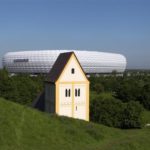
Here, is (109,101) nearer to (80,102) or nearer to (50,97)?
(80,102)

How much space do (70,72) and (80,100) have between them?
10.9ft

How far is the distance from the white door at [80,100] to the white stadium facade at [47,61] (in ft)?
386

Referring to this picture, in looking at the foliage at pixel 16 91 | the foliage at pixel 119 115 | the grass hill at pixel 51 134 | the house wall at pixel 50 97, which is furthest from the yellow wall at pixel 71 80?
the grass hill at pixel 51 134

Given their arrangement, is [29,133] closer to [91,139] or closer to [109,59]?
[91,139]

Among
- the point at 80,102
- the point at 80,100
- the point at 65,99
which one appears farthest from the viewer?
the point at 80,100

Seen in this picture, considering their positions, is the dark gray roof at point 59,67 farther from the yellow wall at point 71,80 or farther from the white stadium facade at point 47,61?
the white stadium facade at point 47,61

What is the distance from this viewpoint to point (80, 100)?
45.5 m

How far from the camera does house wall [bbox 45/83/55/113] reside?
147 feet

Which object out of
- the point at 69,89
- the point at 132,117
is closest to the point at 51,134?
the point at 132,117

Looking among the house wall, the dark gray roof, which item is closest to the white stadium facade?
the house wall

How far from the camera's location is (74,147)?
20844 mm

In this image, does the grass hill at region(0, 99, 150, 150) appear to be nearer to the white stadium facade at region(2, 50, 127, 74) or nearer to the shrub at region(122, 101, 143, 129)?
the shrub at region(122, 101, 143, 129)

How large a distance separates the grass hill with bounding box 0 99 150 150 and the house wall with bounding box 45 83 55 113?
1895 cm

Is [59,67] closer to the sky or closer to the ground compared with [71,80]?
closer to the sky
